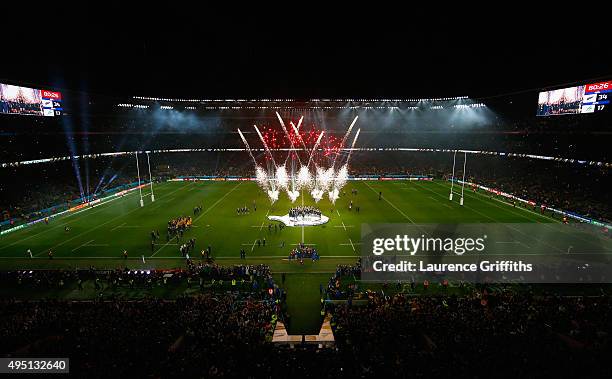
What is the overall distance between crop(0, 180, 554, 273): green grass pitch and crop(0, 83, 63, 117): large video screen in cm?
1417

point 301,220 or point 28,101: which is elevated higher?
point 28,101

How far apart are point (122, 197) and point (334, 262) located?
39.1 meters

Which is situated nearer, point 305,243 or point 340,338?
point 340,338

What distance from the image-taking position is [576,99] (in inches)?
1618

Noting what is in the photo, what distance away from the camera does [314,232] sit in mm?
32500

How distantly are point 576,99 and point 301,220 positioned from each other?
37338 mm

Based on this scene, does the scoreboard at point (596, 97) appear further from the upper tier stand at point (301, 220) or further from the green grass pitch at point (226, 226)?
the upper tier stand at point (301, 220)

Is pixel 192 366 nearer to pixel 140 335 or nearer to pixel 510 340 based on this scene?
pixel 140 335

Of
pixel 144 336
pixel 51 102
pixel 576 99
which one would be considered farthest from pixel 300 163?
pixel 144 336

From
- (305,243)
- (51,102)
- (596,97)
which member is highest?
(51,102)

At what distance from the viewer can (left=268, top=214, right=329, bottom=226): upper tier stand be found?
35278 millimetres

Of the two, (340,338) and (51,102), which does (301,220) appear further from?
(51,102)

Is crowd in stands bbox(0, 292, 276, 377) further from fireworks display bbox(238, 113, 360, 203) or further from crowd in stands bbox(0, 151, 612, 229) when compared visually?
fireworks display bbox(238, 113, 360, 203)

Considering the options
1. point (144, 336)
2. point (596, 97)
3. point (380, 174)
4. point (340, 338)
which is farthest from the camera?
point (380, 174)
